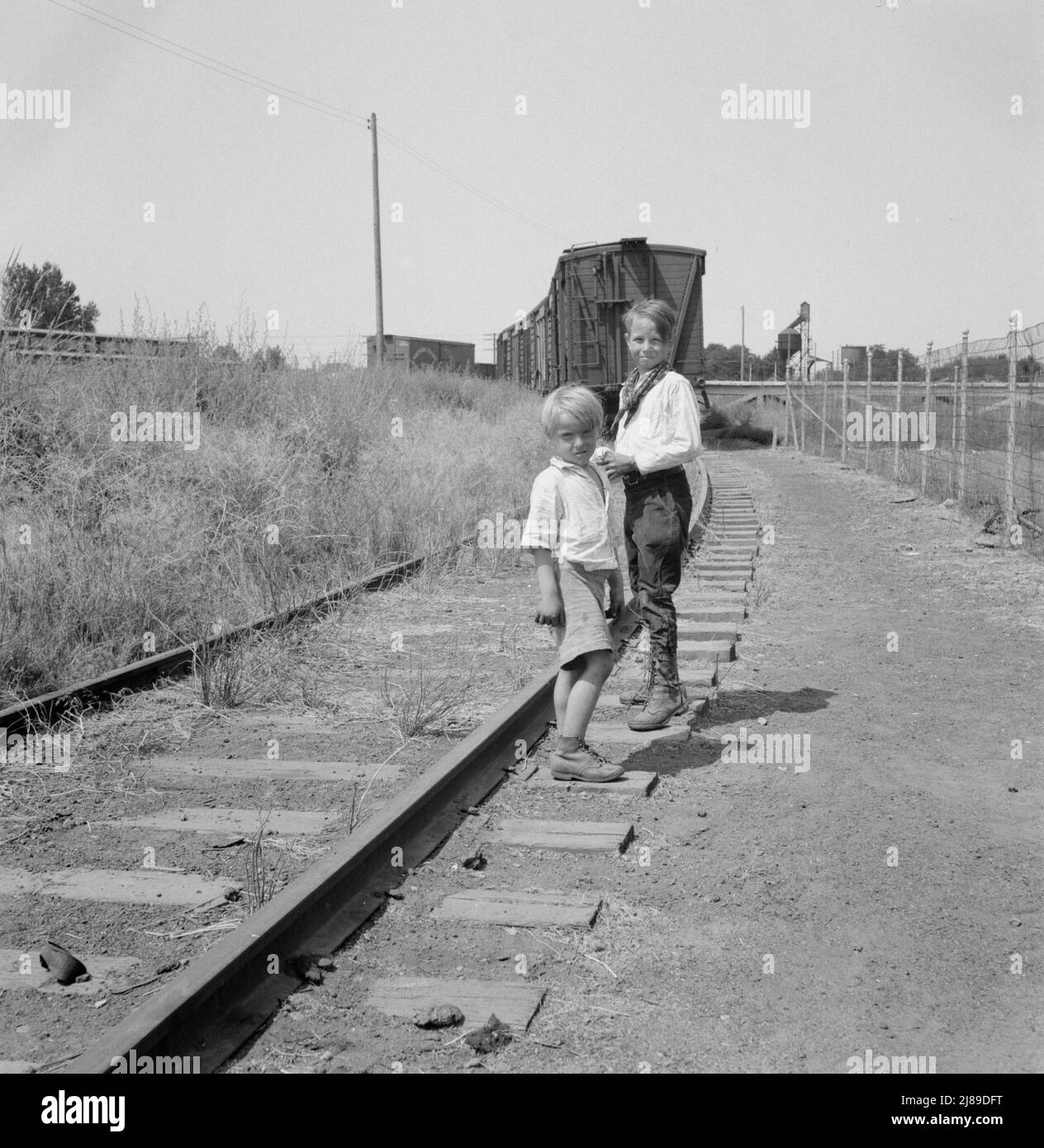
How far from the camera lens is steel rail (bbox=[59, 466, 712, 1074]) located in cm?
249

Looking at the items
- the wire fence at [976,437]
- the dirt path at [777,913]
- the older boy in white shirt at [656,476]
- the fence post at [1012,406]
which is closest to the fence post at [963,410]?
the wire fence at [976,437]

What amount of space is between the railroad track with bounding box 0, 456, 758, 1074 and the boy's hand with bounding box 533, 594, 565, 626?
21.0 inches

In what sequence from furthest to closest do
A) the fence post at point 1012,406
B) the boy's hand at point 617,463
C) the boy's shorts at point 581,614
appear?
the fence post at point 1012,406, the boy's hand at point 617,463, the boy's shorts at point 581,614

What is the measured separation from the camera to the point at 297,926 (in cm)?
306

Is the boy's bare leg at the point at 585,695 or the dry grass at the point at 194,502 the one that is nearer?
the boy's bare leg at the point at 585,695

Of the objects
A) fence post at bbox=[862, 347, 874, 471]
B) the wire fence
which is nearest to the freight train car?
fence post at bbox=[862, 347, 874, 471]

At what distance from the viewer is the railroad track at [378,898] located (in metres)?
2.58

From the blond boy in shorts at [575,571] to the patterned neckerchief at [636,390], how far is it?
0.57 m

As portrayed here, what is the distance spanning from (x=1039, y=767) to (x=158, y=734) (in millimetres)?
3544

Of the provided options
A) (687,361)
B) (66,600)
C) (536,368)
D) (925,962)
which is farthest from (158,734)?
(536,368)

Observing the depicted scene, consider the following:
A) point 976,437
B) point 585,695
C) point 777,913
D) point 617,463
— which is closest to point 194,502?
point 617,463

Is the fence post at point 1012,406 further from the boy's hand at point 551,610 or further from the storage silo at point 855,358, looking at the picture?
the storage silo at point 855,358

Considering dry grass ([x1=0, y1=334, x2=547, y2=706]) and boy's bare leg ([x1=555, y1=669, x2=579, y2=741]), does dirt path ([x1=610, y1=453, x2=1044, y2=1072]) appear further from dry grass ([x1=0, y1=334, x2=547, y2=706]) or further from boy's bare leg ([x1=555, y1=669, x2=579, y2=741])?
dry grass ([x1=0, y1=334, x2=547, y2=706])
